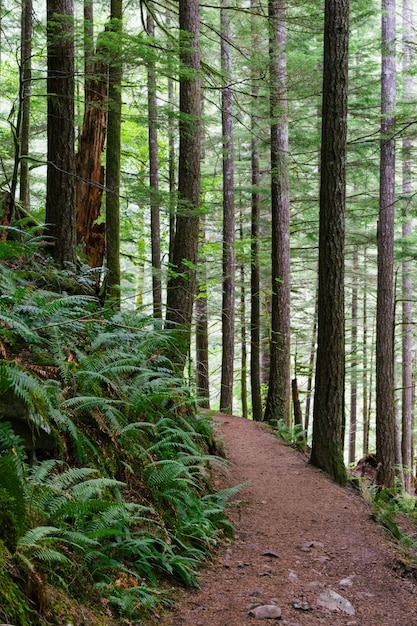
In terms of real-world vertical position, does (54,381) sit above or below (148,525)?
above

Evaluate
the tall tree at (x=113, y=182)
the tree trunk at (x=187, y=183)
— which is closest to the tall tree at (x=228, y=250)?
the tall tree at (x=113, y=182)

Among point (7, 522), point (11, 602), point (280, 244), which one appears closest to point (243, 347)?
point (280, 244)

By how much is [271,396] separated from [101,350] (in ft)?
25.8

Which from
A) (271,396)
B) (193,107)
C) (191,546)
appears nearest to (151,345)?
(191,546)

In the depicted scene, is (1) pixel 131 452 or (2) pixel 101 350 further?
(2) pixel 101 350

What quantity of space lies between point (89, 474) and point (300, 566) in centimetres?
221

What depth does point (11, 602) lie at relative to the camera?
232 cm

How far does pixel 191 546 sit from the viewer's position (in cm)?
461

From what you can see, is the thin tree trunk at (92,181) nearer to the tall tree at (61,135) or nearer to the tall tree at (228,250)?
the tall tree at (61,135)

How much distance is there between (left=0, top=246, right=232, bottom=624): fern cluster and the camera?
2977 millimetres

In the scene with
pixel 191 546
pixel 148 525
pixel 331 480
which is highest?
pixel 148 525

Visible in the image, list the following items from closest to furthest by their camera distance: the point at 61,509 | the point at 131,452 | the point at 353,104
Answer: the point at 61,509
the point at 131,452
the point at 353,104

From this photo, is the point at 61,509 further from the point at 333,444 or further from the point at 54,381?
the point at 333,444

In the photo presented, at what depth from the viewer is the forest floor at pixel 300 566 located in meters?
3.92
